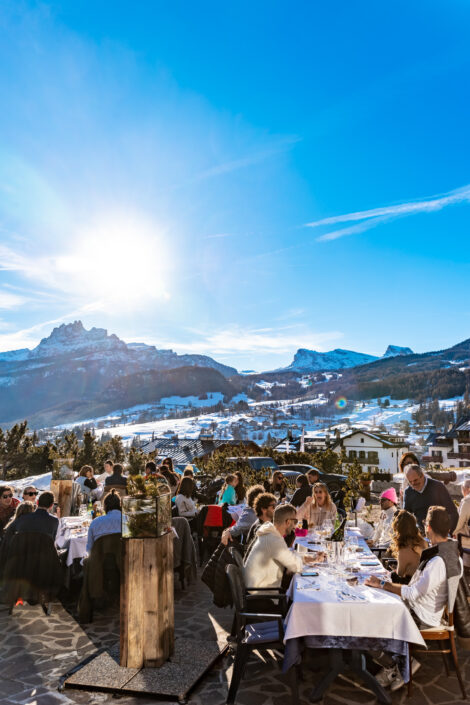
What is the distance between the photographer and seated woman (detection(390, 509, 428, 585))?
4648 mm

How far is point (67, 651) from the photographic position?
5191 millimetres

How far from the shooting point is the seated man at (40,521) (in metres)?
6.26

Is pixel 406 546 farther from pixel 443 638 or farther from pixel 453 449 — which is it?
pixel 453 449

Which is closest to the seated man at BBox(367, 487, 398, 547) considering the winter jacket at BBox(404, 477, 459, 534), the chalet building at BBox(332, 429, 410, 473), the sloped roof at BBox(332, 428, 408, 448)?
the winter jacket at BBox(404, 477, 459, 534)

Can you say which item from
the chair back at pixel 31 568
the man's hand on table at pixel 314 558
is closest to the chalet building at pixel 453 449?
the man's hand on table at pixel 314 558

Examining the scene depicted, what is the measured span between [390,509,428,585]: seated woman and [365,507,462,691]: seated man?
0.55 metres

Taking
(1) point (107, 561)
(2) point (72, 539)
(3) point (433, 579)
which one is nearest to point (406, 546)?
(3) point (433, 579)

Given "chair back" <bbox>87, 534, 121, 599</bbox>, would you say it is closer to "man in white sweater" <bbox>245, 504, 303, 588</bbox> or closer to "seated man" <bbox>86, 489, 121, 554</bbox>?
"seated man" <bbox>86, 489, 121, 554</bbox>

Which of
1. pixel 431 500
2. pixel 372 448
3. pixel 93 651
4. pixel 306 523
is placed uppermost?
pixel 431 500

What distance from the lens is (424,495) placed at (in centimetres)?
673

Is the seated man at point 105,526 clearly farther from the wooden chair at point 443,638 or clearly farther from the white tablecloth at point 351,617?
the wooden chair at point 443,638

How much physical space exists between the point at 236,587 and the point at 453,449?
80692mm

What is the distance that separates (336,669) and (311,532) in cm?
291

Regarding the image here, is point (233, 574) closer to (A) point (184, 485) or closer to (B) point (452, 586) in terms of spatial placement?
(B) point (452, 586)
